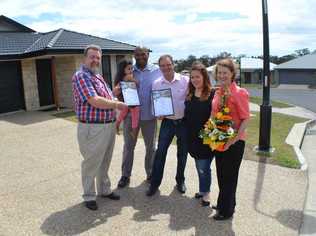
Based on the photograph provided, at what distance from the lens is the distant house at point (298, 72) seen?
44.6 m

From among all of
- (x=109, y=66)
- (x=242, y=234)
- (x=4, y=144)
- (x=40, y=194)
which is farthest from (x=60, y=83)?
(x=242, y=234)

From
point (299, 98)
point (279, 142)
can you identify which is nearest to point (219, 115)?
point (279, 142)

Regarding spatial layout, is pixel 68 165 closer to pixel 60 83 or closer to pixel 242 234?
pixel 242 234

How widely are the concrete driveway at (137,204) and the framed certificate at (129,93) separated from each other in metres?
1.32

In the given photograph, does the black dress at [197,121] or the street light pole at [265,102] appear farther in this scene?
the street light pole at [265,102]

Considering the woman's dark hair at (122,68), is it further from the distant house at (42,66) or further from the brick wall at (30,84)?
the brick wall at (30,84)

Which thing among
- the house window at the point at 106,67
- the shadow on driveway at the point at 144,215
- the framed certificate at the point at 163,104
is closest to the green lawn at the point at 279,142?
the shadow on driveway at the point at 144,215

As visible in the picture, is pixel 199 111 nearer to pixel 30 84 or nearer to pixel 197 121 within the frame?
pixel 197 121

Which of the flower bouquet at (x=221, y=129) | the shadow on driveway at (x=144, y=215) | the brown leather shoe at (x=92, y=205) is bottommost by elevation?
the shadow on driveway at (x=144, y=215)

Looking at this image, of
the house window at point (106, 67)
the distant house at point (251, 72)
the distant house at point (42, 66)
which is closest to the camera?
the distant house at point (42, 66)

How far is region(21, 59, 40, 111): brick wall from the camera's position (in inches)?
575

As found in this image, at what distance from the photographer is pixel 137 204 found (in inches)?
183

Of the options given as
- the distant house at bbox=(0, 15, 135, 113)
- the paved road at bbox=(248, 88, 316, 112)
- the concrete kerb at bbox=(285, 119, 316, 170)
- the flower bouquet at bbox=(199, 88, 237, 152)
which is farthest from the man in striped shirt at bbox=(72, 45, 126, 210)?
the paved road at bbox=(248, 88, 316, 112)

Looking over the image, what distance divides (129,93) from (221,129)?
140 centimetres
